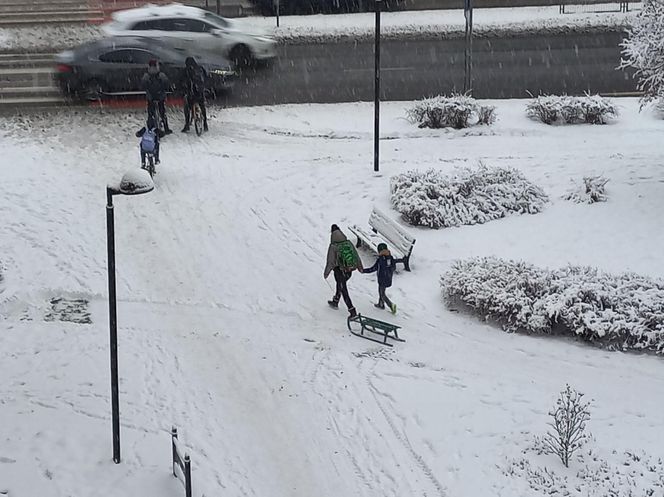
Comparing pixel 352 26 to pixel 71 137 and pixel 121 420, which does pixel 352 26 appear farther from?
pixel 121 420

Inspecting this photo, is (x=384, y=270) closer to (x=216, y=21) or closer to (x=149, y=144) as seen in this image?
(x=149, y=144)

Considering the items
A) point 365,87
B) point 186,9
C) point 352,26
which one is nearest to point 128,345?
point 365,87

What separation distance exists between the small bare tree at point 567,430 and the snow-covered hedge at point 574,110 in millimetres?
11368

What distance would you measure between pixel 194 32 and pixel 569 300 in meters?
14.9

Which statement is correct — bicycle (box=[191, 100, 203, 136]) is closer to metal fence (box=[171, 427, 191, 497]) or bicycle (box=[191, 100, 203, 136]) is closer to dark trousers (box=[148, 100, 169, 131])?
dark trousers (box=[148, 100, 169, 131])

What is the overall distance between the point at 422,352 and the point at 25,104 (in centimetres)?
1360

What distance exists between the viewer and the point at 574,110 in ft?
73.6

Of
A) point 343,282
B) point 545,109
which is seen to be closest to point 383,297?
point 343,282

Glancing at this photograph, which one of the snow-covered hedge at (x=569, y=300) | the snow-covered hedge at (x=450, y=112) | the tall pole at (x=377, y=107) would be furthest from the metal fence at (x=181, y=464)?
the snow-covered hedge at (x=450, y=112)

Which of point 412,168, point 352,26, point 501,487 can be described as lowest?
point 501,487

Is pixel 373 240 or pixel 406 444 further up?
pixel 373 240

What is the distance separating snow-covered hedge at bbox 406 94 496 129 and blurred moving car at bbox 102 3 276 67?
20.3 feet

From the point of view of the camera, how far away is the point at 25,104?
2398cm

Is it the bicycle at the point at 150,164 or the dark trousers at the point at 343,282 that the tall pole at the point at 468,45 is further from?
the dark trousers at the point at 343,282
